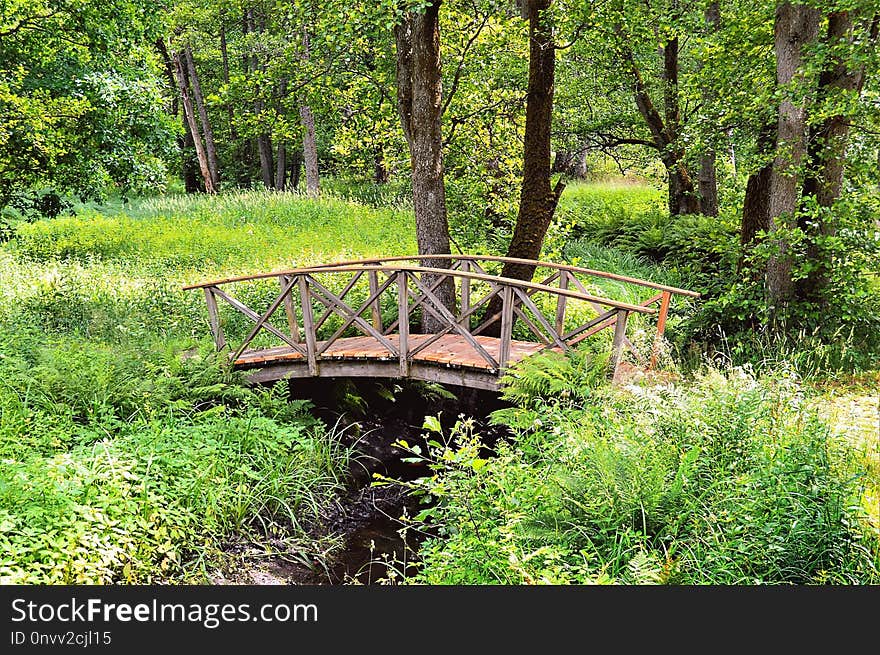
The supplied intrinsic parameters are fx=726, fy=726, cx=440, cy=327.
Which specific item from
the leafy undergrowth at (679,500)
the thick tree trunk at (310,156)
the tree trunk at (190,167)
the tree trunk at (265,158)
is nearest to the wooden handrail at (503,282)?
the leafy undergrowth at (679,500)

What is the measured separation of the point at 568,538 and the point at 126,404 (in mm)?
5202

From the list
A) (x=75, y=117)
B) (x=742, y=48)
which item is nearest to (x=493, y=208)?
(x=742, y=48)

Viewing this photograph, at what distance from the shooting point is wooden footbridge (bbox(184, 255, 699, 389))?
24.5 feet

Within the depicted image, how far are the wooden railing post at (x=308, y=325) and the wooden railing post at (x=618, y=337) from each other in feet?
11.7

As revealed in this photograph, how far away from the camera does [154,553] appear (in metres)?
5.64

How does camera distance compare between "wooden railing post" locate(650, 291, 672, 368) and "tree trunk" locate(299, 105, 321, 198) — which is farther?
"tree trunk" locate(299, 105, 321, 198)

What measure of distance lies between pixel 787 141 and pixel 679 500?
17.2 feet

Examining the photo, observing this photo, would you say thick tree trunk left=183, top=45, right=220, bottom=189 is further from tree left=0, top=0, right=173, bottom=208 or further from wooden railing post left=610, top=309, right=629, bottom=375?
wooden railing post left=610, top=309, right=629, bottom=375

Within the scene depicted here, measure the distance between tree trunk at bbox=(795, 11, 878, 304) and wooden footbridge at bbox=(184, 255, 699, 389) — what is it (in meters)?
1.68

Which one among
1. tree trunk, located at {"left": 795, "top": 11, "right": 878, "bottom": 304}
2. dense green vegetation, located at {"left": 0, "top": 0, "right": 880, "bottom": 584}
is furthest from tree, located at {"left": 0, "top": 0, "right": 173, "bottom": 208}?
tree trunk, located at {"left": 795, "top": 11, "right": 878, "bottom": 304}

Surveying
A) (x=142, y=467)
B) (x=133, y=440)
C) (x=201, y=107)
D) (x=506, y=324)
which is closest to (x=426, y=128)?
(x=506, y=324)

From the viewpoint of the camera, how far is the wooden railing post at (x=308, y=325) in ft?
28.3

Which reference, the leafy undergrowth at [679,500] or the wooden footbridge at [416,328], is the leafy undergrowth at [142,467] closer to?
the wooden footbridge at [416,328]

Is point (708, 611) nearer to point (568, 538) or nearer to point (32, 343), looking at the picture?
point (568, 538)
